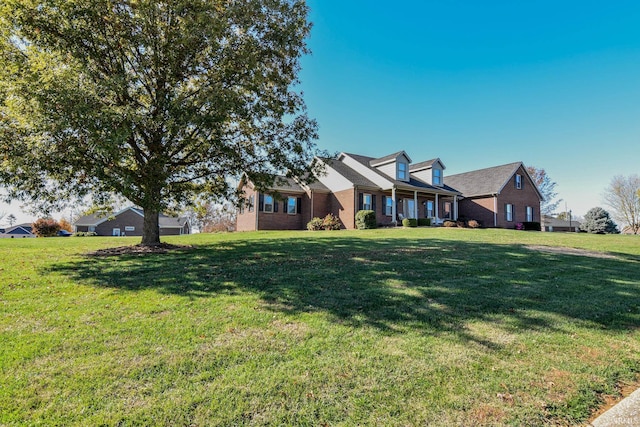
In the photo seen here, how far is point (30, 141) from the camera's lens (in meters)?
8.47

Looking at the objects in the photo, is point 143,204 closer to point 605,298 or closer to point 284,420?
point 284,420

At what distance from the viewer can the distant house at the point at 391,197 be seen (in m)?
25.1

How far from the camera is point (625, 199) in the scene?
133 ft

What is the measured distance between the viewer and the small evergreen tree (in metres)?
31.5

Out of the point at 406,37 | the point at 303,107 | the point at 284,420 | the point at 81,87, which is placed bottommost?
the point at 284,420

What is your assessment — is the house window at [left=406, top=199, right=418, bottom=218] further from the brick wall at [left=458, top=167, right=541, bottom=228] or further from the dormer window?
the dormer window

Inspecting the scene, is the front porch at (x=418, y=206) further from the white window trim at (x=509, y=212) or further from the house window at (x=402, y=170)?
the white window trim at (x=509, y=212)

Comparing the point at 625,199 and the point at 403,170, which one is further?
the point at 625,199

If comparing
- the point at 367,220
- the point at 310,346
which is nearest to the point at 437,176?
the point at 367,220

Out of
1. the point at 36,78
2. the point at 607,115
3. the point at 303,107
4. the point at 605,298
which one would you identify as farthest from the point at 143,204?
the point at 607,115

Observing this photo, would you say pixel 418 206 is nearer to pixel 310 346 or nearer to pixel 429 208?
pixel 429 208

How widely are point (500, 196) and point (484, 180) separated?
267cm

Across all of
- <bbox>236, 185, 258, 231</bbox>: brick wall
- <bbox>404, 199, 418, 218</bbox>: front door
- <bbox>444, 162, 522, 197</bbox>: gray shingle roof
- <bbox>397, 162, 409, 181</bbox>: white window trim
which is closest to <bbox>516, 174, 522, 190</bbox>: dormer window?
<bbox>444, 162, 522, 197</bbox>: gray shingle roof

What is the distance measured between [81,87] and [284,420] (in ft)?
32.4
